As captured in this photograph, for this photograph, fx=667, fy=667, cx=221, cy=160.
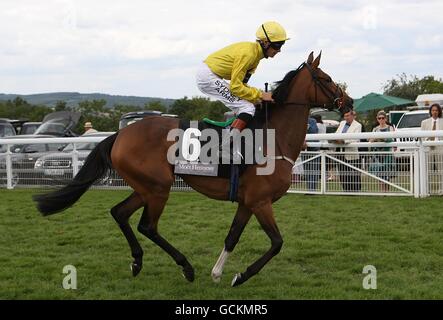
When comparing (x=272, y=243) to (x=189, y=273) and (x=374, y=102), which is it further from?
(x=374, y=102)

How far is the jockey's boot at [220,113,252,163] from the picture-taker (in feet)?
18.9

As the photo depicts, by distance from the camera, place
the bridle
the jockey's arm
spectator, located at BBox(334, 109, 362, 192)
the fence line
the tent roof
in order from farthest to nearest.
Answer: the tent roof
spectator, located at BBox(334, 109, 362, 192)
the fence line
the bridle
the jockey's arm

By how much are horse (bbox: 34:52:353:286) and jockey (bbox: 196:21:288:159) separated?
279 millimetres

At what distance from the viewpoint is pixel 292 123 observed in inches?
236

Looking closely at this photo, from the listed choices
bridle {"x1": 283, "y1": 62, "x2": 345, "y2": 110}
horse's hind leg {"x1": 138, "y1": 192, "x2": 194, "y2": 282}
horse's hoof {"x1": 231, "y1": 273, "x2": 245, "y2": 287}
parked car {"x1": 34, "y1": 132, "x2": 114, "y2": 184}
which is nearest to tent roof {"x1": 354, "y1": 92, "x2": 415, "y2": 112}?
parked car {"x1": 34, "y1": 132, "x2": 114, "y2": 184}

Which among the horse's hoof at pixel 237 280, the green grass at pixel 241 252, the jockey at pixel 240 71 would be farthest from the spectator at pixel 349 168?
the horse's hoof at pixel 237 280

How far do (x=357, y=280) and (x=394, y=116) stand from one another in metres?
17.3

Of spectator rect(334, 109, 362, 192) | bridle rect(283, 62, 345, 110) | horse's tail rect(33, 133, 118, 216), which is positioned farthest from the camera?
spectator rect(334, 109, 362, 192)

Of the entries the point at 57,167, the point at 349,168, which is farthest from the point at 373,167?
the point at 57,167

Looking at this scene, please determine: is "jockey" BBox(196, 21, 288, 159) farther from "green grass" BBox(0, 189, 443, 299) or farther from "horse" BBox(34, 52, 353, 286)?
"green grass" BBox(0, 189, 443, 299)

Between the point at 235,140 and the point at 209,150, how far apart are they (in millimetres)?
277

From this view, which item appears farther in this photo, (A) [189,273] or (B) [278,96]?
(B) [278,96]

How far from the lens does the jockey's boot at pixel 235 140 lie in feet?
18.9
